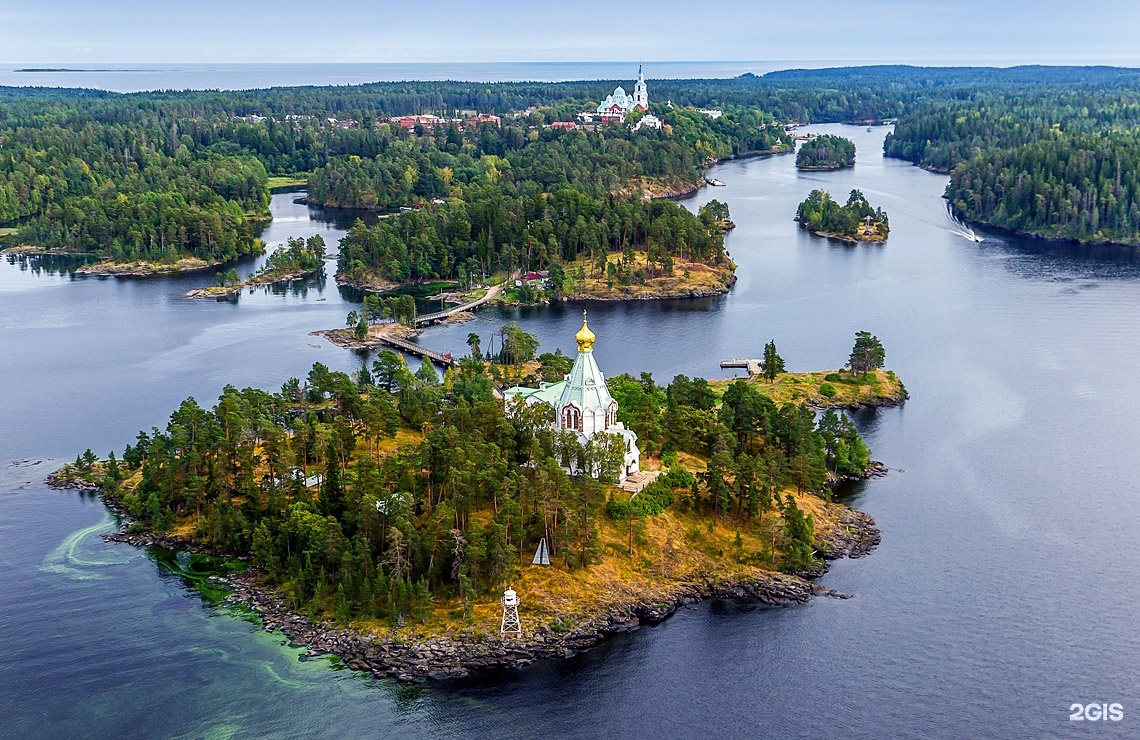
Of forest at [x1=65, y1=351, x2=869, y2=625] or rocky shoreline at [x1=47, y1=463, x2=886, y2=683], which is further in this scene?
forest at [x1=65, y1=351, x2=869, y2=625]

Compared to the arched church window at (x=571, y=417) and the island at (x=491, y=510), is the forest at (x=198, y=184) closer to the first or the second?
the island at (x=491, y=510)

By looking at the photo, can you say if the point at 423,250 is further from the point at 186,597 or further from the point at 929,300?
the point at 186,597

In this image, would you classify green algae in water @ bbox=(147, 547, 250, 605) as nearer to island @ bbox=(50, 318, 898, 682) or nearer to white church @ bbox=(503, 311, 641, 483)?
island @ bbox=(50, 318, 898, 682)

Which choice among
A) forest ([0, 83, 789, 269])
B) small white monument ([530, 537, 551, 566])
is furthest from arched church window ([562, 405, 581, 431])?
forest ([0, 83, 789, 269])

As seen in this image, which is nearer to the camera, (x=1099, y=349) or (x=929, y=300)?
(x=1099, y=349)

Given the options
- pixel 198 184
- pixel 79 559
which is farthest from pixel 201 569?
pixel 198 184

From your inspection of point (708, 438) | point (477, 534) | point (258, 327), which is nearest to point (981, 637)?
point (708, 438)
